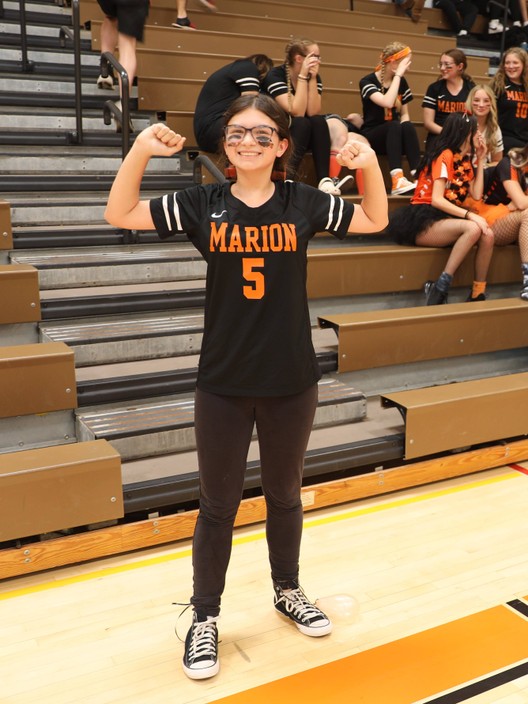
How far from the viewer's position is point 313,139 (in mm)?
3863

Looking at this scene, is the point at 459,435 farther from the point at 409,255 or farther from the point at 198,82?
the point at 198,82

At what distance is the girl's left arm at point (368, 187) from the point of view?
1.54 meters

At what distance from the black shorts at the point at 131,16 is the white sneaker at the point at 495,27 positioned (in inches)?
152

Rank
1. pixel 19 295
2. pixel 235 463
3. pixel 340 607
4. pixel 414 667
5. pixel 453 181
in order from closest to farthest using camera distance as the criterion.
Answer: pixel 235 463 < pixel 414 667 < pixel 340 607 < pixel 19 295 < pixel 453 181

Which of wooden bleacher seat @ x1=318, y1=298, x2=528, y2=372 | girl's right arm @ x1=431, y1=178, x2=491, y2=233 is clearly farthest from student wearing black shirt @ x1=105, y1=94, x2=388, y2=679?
girl's right arm @ x1=431, y1=178, x2=491, y2=233

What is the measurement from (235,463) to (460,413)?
1.41 m

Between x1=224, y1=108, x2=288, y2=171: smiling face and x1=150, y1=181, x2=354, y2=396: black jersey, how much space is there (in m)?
0.08

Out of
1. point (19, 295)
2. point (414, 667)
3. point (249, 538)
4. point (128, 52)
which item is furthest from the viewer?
point (128, 52)

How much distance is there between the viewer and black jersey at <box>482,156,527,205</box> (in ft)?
12.3

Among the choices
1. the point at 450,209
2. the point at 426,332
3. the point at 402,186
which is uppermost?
the point at 402,186

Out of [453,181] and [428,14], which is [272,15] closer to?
[428,14]

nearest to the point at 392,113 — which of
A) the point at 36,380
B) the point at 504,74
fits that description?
the point at 504,74

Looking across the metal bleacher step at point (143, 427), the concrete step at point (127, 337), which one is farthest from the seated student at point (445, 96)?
the metal bleacher step at point (143, 427)

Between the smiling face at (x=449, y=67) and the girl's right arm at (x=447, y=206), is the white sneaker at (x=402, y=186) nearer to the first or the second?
the girl's right arm at (x=447, y=206)
